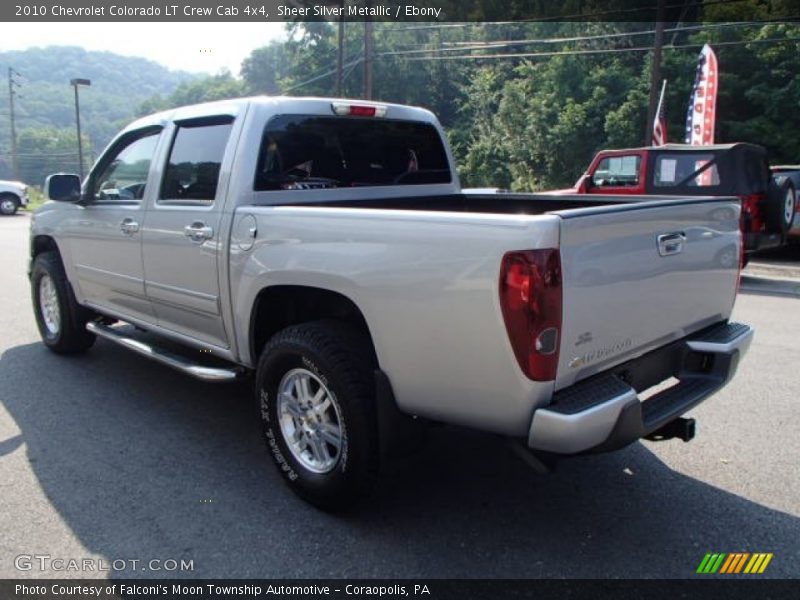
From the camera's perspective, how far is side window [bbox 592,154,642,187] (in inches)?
436

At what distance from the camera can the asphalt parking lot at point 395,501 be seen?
111 inches

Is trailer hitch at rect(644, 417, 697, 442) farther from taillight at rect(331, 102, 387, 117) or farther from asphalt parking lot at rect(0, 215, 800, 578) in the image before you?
taillight at rect(331, 102, 387, 117)

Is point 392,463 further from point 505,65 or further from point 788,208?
point 505,65

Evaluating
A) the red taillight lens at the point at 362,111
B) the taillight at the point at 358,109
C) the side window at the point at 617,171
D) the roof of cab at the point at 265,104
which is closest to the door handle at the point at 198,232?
the roof of cab at the point at 265,104

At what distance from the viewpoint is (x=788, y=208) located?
9953mm

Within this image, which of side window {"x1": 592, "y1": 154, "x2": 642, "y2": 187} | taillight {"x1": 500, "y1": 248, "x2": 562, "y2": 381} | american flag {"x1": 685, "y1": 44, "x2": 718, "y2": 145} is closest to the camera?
taillight {"x1": 500, "y1": 248, "x2": 562, "y2": 381}

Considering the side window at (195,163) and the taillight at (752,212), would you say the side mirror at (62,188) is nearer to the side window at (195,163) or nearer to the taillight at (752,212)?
the side window at (195,163)

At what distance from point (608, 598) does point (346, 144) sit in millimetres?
2940

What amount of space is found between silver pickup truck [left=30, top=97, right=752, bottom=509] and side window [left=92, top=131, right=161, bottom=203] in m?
0.03

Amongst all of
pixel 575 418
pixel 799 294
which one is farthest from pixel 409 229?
pixel 799 294

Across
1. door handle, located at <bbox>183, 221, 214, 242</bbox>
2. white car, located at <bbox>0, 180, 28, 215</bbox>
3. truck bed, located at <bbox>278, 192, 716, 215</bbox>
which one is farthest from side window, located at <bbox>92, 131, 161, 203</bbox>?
white car, located at <bbox>0, 180, 28, 215</bbox>

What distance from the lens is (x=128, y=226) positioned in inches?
174

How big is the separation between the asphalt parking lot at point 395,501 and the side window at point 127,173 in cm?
144

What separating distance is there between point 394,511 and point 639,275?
156 cm
